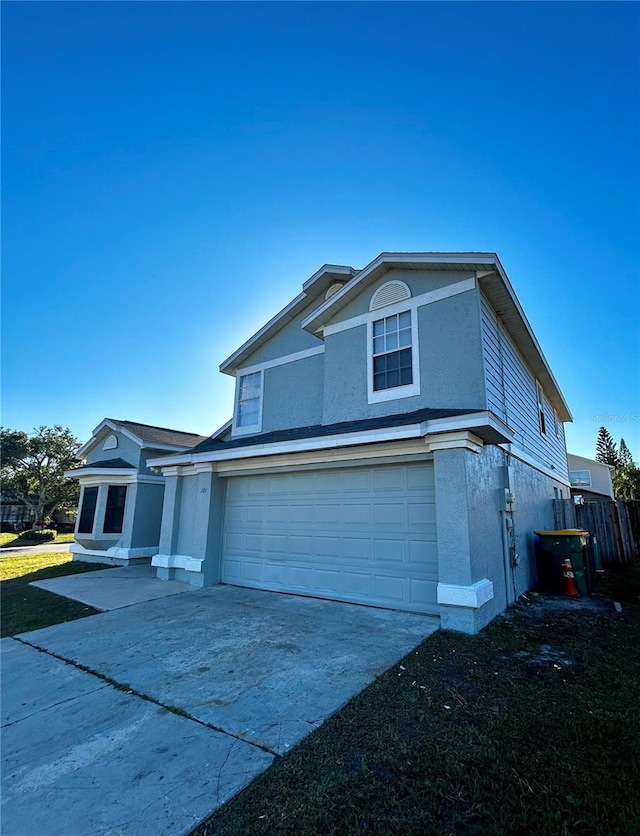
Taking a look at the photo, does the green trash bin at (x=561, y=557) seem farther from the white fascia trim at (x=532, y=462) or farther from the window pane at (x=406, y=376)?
the window pane at (x=406, y=376)

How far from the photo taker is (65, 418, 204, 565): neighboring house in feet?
42.7

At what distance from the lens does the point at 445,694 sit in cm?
364

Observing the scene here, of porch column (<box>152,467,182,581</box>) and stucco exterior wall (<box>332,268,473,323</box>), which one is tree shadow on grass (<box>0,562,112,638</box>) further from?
stucco exterior wall (<box>332,268,473,323</box>)

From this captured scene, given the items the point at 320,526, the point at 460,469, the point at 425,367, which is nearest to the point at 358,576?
the point at 320,526

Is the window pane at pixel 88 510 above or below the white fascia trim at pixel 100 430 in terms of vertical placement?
below

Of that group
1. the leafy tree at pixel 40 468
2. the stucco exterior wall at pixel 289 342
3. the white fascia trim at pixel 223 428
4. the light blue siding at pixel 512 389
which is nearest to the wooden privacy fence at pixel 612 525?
the light blue siding at pixel 512 389

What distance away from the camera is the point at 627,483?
33.0 meters

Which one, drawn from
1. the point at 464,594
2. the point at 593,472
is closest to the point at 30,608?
the point at 464,594

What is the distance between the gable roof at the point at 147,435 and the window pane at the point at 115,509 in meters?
1.75

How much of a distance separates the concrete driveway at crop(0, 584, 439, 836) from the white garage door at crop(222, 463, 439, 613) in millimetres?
479

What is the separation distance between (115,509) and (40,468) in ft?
70.6

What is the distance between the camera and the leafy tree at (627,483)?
31625mm

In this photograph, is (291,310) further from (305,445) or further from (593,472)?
(593,472)

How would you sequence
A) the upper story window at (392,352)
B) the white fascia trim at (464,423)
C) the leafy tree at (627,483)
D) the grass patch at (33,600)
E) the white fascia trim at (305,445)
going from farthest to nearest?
the leafy tree at (627,483), the upper story window at (392,352), the grass patch at (33,600), the white fascia trim at (305,445), the white fascia trim at (464,423)
